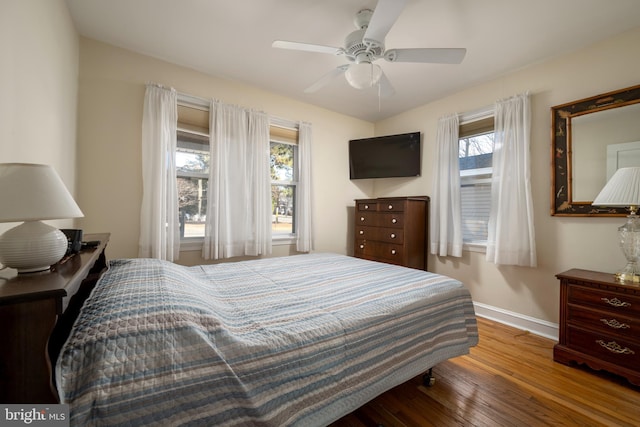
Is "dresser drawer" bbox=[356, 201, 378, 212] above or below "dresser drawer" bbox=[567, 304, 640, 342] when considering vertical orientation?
above

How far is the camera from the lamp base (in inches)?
30.1

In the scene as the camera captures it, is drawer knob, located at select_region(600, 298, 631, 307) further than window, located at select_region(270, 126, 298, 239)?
No

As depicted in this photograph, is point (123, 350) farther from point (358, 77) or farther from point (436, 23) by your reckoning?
point (436, 23)

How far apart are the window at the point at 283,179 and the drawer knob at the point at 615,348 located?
9.95 feet

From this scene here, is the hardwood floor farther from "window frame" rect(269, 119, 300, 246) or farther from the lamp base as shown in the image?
"window frame" rect(269, 119, 300, 246)

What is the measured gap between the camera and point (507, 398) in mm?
1580

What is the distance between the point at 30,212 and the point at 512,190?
11.1 ft

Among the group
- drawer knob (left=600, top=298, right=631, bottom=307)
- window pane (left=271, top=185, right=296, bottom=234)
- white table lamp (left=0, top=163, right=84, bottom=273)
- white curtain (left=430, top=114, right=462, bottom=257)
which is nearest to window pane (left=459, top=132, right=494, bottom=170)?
white curtain (left=430, top=114, right=462, bottom=257)

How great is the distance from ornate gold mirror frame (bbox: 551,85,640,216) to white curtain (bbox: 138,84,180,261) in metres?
3.69

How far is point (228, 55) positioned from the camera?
96.1 inches

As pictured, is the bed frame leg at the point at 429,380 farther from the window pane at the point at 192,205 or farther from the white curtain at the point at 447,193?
the window pane at the point at 192,205

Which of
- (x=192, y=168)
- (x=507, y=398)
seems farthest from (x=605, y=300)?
(x=192, y=168)

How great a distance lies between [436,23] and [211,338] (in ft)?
8.40

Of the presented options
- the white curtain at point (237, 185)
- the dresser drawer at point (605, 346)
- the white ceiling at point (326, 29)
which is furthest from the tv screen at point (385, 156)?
the dresser drawer at point (605, 346)
